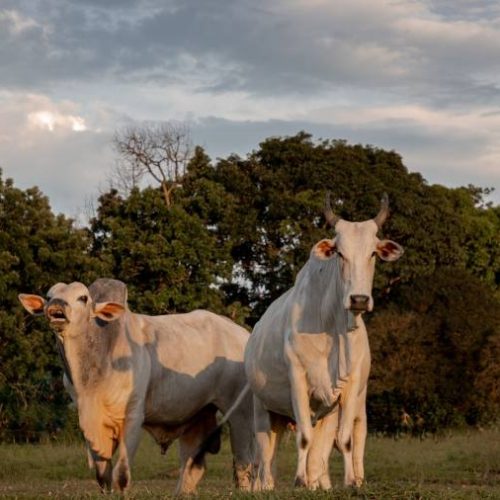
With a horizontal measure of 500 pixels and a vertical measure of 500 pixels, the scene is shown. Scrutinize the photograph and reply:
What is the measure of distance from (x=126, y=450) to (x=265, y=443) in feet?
4.53

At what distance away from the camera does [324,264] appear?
11.5 m

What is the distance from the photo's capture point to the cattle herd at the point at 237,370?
1110cm

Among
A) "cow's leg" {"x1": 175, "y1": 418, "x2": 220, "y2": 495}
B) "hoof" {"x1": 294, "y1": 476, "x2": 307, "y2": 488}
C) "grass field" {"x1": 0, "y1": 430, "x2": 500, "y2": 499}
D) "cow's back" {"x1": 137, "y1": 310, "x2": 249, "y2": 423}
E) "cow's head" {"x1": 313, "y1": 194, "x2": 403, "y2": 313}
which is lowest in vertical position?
"grass field" {"x1": 0, "y1": 430, "x2": 500, "y2": 499}

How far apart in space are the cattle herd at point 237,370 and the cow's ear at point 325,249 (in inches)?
0.5

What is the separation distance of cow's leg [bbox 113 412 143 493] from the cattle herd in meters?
0.01

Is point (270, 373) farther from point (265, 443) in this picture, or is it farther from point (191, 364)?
point (191, 364)

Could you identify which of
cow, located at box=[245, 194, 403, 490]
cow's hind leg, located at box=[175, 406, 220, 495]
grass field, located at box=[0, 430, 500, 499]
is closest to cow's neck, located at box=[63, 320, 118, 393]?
cow, located at box=[245, 194, 403, 490]

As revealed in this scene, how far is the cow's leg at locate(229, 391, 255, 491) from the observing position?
47.0ft

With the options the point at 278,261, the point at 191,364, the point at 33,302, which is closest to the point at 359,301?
the point at 33,302

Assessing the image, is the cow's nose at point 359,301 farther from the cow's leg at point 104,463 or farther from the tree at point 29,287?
the tree at point 29,287

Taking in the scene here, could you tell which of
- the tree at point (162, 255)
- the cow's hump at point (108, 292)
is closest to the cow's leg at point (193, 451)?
the cow's hump at point (108, 292)

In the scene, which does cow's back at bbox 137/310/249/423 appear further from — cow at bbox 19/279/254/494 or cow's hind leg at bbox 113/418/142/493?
cow's hind leg at bbox 113/418/142/493

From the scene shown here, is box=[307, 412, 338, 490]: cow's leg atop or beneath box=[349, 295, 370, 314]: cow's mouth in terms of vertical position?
beneath

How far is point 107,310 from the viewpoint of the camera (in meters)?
12.9
